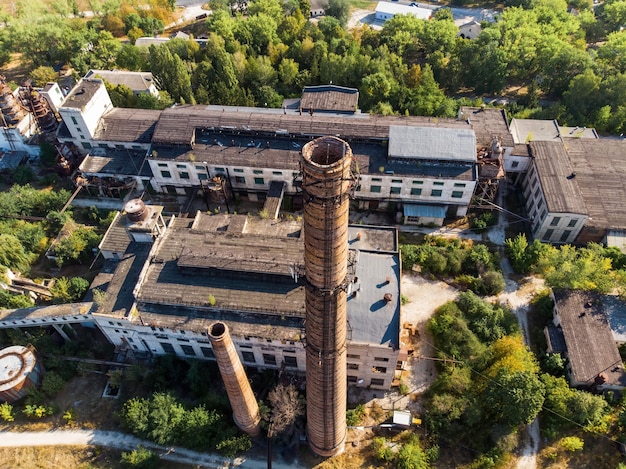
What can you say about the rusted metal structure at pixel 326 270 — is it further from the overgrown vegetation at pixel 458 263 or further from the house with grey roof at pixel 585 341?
the house with grey roof at pixel 585 341

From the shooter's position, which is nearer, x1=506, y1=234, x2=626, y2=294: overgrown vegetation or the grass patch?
the grass patch

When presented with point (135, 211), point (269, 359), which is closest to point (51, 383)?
point (135, 211)

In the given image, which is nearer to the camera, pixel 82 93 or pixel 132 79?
pixel 82 93

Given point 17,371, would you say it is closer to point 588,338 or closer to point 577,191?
point 588,338

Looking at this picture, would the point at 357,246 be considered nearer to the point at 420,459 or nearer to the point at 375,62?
the point at 420,459

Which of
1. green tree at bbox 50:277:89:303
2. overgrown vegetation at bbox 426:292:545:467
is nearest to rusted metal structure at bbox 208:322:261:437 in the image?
overgrown vegetation at bbox 426:292:545:467

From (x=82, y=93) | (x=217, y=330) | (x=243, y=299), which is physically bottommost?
(x=243, y=299)

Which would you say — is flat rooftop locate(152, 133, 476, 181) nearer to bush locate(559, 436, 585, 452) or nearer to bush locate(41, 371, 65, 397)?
bush locate(41, 371, 65, 397)
